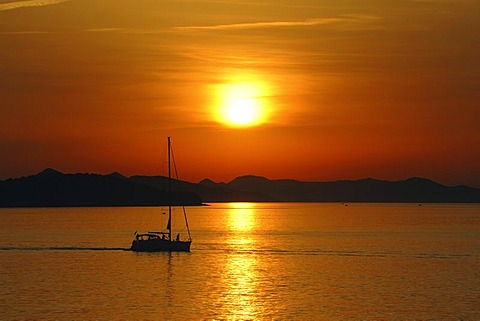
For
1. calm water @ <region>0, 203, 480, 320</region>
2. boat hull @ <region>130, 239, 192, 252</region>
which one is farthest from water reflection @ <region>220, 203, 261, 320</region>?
boat hull @ <region>130, 239, 192, 252</region>

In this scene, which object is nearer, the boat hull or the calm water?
the calm water

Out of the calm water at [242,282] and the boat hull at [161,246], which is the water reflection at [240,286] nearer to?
the calm water at [242,282]


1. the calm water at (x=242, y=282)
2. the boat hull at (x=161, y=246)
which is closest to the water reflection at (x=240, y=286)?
the calm water at (x=242, y=282)

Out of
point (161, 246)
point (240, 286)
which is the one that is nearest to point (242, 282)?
point (240, 286)

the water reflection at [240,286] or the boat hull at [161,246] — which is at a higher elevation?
the boat hull at [161,246]

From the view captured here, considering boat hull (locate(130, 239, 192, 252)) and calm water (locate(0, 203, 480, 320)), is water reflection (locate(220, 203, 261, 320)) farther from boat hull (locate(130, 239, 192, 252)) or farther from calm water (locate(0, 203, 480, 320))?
boat hull (locate(130, 239, 192, 252))

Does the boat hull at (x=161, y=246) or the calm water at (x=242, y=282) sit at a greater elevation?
the boat hull at (x=161, y=246)

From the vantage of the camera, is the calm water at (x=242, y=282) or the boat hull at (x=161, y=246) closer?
the calm water at (x=242, y=282)

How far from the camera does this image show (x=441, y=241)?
170625 mm

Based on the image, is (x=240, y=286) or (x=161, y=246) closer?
(x=240, y=286)

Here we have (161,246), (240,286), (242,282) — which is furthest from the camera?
(161,246)

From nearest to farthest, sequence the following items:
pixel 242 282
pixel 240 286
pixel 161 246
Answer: pixel 240 286 → pixel 242 282 → pixel 161 246

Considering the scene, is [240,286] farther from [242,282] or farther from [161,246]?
[161,246]

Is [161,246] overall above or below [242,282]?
above
